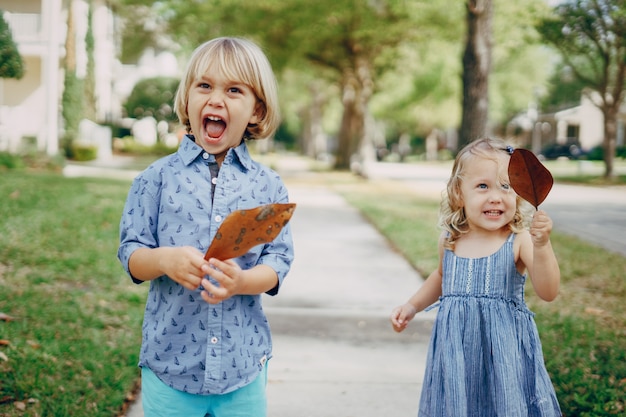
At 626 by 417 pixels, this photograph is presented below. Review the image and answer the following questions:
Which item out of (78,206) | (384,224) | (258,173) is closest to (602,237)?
(384,224)

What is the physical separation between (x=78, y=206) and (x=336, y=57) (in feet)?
56.6

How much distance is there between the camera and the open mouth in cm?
203

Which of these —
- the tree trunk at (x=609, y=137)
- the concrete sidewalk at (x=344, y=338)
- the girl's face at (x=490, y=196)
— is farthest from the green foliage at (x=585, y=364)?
the tree trunk at (x=609, y=137)

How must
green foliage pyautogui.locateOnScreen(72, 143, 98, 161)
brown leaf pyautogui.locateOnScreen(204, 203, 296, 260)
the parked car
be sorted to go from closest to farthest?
1. brown leaf pyautogui.locateOnScreen(204, 203, 296, 260)
2. green foliage pyautogui.locateOnScreen(72, 143, 98, 161)
3. the parked car

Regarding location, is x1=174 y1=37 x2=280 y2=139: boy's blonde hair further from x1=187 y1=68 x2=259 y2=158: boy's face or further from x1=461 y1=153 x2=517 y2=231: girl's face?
x1=461 y1=153 x2=517 y2=231: girl's face

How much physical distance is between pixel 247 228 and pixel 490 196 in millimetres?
1069

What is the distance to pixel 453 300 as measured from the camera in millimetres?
2395

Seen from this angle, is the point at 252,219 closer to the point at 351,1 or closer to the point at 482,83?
the point at 482,83

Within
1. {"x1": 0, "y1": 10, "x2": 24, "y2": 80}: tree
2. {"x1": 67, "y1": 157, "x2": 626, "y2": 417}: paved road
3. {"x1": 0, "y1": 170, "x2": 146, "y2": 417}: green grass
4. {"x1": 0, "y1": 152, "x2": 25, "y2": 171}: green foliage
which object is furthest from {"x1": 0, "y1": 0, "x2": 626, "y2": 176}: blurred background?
{"x1": 0, "y1": 10, "x2": 24, "y2": 80}: tree

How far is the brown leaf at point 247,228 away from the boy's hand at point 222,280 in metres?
0.02

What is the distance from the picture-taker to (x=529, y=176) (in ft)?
6.81

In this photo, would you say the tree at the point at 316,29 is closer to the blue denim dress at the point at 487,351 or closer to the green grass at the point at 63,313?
the green grass at the point at 63,313

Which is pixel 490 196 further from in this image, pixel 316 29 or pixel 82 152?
pixel 82 152

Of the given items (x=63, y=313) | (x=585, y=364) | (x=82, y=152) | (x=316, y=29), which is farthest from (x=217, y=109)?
(x=82, y=152)
